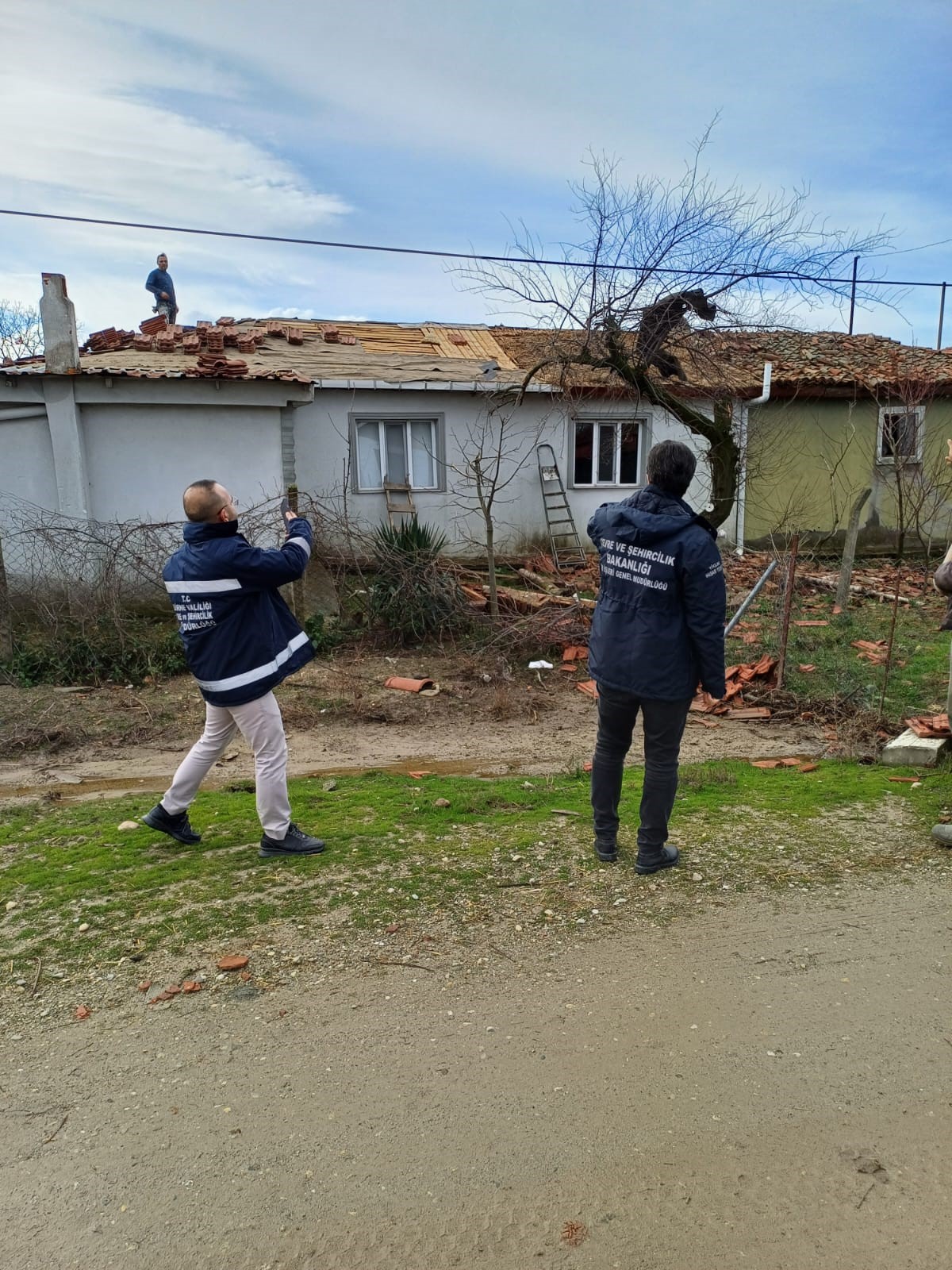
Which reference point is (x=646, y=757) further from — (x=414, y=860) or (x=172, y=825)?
(x=172, y=825)

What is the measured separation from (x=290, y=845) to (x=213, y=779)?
2181 millimetres

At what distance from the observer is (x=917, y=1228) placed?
2156mm

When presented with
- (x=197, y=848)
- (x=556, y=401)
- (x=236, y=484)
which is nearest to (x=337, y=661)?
(x=236, y=484)

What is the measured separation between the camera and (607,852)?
423 centimetres

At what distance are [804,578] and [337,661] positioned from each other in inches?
330

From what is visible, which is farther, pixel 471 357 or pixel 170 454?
pixel 471 357

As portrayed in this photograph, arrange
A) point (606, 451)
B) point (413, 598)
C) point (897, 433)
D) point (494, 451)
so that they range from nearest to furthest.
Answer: point (413, 598), point (494, 451), point (606, 451), point (897, 433)

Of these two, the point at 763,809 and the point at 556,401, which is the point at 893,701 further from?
the point at 556,401

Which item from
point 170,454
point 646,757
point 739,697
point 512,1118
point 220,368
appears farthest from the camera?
point 170,454

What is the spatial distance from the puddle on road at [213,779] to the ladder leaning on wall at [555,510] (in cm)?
907

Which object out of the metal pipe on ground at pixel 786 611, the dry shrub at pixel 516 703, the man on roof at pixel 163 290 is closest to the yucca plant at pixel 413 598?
the dry shrub at pixel 516 703

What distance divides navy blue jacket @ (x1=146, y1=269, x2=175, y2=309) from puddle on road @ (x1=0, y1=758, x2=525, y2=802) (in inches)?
561

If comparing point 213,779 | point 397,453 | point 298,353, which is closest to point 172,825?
point 213,779

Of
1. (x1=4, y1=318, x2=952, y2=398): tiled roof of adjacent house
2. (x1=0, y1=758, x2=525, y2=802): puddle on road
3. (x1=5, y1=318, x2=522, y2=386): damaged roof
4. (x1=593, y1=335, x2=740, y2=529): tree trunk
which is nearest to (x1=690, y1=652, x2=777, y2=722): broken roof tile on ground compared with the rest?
(x1=0, y1=758, x2=525, y2=802): puddle on road
